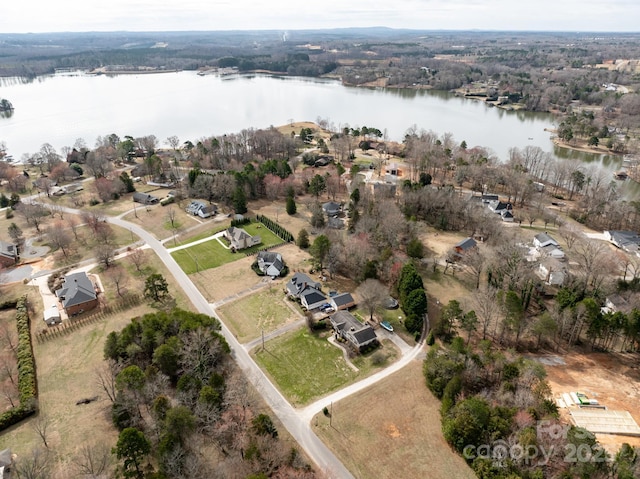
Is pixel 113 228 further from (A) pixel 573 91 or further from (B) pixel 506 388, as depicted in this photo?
(A) pixel 573 91

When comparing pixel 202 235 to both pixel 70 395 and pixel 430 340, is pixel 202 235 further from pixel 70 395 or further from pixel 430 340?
pixel 430 340

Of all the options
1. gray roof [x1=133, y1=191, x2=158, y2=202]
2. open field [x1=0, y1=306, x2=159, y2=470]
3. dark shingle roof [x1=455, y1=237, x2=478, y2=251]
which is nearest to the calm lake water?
gray roof [x1=133, y1=191, x2=158, y2=202]

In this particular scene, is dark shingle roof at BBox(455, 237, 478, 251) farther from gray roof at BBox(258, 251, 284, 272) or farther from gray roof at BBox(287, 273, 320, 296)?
gray roof at BBox(258, 251, 284, 272)

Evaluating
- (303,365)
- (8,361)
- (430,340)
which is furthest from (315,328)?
(8,361)

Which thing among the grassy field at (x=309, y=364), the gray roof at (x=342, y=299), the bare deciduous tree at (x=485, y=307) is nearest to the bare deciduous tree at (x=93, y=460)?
the grassy field at (x=309, y=364)

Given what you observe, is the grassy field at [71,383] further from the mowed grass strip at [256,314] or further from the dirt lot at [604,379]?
the dirt lot at [604,379]

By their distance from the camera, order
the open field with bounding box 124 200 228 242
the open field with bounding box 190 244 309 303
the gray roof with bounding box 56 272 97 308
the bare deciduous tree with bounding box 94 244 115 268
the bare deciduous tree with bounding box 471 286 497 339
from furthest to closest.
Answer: the open field with bounding box 124 200 228 242 → the bare deciduous tree with bounding box 94 244 115 268 → the open field with bounding box 190 244 309 303 → the gray roof with bounding box 56 272 97 308 → the bare deciduous tree with bounding box 471 286 497 339

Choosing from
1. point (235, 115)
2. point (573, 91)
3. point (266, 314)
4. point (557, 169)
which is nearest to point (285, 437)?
point (266, 314)
